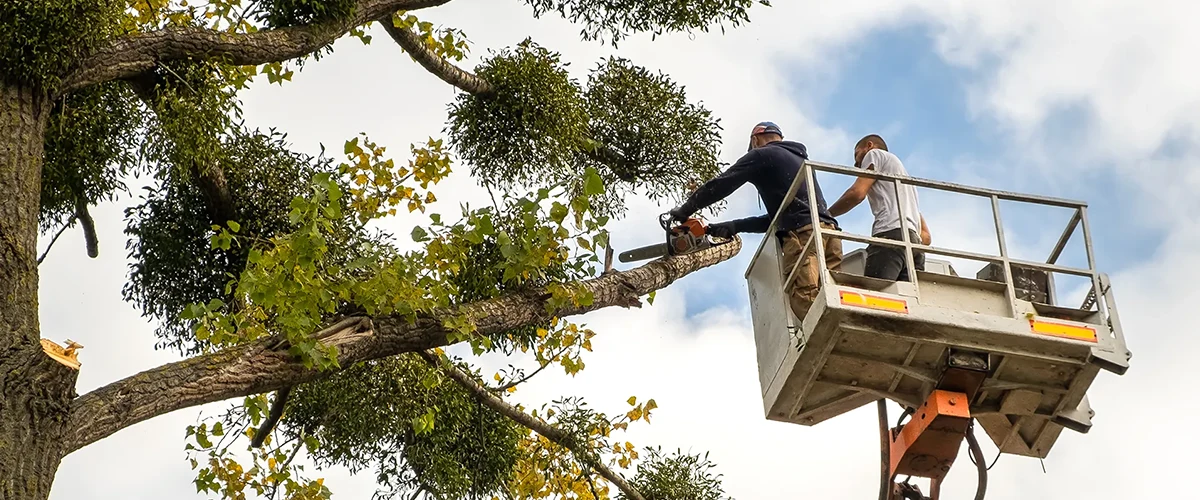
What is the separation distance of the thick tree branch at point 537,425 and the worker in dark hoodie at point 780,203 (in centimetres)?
153

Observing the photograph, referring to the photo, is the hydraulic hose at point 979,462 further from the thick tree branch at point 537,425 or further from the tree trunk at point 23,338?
the tree trunk at point 23,338

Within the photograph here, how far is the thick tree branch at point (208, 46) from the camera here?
7.93 metres

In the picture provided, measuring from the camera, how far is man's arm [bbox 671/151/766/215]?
29.1 ft

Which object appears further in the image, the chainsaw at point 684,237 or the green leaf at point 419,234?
the chainsaw at point 684,237

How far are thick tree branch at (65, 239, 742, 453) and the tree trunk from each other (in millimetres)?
107

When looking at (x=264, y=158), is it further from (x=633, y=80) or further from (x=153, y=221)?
(x=633, y=80)

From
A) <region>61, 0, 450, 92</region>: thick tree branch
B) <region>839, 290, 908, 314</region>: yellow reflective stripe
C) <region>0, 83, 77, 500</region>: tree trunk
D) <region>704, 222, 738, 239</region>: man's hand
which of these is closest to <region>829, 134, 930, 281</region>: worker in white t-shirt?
<region>839, 290, 908, 314</region>: yellow reflective stripe

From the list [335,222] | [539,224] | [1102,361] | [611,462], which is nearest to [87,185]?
[335,222]

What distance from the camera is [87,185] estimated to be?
9141 mm

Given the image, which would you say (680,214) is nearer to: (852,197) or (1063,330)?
(852,197)

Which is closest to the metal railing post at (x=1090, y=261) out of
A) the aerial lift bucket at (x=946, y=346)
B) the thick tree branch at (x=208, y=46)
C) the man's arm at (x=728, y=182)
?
the aerial lift bucket at (x=946, y=346)

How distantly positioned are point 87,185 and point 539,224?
2957 millimetres

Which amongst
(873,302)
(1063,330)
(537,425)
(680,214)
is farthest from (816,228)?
(537,425)

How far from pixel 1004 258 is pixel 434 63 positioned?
4101 millimetres
